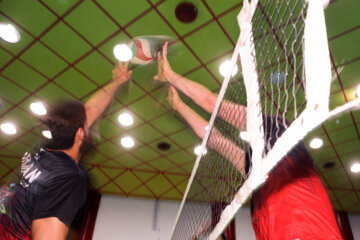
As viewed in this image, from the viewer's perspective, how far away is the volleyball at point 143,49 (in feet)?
13.3

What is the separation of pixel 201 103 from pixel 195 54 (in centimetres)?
111

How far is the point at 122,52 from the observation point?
14.4 feet

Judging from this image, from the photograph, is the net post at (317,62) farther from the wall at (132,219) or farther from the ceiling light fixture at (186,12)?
the wall at (132,219)

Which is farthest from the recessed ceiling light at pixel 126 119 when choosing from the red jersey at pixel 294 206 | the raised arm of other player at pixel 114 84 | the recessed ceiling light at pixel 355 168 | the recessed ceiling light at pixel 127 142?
the recessed ceiling light at pixel 355 168

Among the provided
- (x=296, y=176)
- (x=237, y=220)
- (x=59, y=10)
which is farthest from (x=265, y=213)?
(x=237, y=220)

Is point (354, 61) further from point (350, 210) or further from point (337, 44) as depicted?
point (350, 210)

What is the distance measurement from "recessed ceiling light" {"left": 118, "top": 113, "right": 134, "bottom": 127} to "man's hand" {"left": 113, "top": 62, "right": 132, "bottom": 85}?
910 mm

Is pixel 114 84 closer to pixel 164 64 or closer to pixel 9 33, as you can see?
pixel 164 64

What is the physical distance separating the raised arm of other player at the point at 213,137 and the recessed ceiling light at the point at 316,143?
3517 mm

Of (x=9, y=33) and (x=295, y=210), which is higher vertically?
(x=9, y=33)

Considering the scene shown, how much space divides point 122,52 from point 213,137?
2.47m

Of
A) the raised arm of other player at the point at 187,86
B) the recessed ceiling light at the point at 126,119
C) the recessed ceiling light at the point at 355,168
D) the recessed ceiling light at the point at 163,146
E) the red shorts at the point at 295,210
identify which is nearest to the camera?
the red shorts at the point at 295,210

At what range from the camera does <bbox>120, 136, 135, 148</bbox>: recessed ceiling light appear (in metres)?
6.28

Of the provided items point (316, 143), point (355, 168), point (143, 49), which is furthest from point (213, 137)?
point (355, 168)
